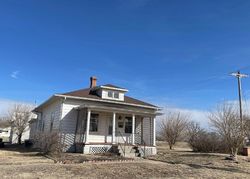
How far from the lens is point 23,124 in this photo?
3684 cm

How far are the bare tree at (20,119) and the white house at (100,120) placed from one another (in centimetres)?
1426

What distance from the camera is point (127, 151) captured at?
61.0 feet

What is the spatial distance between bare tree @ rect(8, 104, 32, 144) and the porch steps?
21.0 meters

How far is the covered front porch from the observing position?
19.1 metres

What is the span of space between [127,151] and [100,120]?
12.5 feet

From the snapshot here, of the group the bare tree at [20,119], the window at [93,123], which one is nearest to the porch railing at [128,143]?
the window at [93,123]

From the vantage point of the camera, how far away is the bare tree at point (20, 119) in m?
36.5

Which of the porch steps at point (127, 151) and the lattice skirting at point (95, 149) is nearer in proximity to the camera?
the porch steps at point (127, 151)

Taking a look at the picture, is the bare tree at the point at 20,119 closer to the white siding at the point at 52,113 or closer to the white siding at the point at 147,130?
the white siding at the point at 52,113

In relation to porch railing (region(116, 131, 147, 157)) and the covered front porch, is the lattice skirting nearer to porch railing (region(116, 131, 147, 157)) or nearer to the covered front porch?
the covered front porch

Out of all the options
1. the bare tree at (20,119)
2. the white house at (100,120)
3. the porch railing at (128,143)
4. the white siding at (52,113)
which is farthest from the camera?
the bare tree at (20,119)

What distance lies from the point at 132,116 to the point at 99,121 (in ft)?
8.76

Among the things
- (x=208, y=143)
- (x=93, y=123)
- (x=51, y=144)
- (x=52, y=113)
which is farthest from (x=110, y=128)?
(x=208, y=143)

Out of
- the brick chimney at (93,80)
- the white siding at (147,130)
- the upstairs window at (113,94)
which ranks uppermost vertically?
the brick chimney at (93,80)
